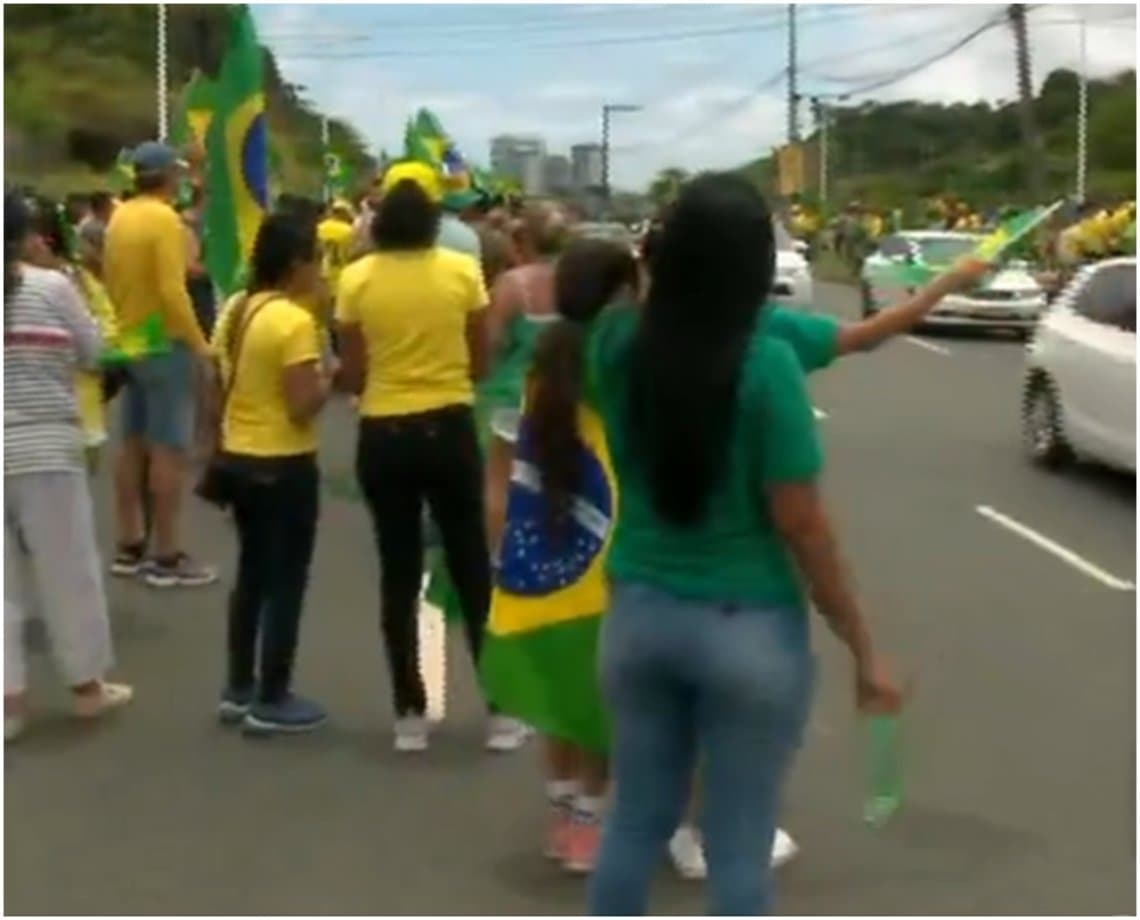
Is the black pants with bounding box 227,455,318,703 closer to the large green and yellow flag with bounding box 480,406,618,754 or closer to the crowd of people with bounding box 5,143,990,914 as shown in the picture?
the crowd of people with bounding box 5,143,990,914

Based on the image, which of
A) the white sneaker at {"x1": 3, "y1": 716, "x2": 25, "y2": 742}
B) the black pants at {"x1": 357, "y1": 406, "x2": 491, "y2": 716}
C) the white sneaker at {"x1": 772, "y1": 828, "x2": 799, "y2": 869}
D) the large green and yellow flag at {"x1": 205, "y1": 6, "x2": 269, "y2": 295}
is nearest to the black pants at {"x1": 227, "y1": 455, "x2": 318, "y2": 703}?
the black pants at {"x1": 357, "y1": 406, "x2": 491, "y2": 716}

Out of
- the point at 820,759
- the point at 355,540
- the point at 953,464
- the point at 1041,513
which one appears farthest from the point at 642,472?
the point at 953,464

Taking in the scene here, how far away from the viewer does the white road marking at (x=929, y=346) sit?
88.2ft

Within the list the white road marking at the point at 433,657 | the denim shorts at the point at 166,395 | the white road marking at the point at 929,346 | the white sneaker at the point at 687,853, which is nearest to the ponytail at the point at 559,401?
the white sneaker at the point at 687,853

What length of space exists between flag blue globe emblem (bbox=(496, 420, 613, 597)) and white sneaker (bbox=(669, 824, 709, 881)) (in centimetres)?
69

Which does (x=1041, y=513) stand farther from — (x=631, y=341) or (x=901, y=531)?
(x=631, y=341)

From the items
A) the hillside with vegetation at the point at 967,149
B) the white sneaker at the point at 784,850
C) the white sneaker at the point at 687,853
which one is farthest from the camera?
the hillside with vegetation at the point at 967,149

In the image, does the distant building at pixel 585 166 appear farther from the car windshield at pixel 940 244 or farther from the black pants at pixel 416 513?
the black pants at pixel 416 513

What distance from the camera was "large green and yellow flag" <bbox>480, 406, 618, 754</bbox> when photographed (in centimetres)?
579

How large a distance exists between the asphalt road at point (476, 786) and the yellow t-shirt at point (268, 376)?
37.0 inches

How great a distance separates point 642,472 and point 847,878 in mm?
2067

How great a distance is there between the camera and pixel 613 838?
4.51 meters

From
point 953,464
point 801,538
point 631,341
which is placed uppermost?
point 631,341

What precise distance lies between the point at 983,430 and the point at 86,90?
38.2 metres
